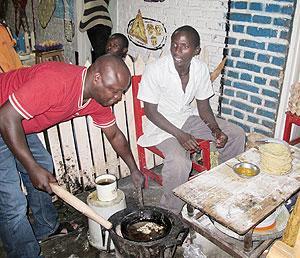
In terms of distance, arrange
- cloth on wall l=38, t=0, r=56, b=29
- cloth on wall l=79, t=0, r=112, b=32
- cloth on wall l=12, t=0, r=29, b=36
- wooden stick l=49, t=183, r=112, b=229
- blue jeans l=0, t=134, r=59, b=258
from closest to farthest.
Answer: wooden stick l=49, t=183, r=112, b=229 → blue jeans l=0, t=134, r=59, b=258 → cloth on wall l=79, t=0, r=112, b=32 → cloth on wall l=38, t=0, r=56, b=29 → cloth on wall l=12, t=0, r=29, b=36

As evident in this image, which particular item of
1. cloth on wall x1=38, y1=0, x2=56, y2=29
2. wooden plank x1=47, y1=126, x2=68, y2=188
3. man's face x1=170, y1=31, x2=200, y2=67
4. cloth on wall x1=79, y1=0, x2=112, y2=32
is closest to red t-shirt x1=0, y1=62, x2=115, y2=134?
wooden plank x1=47, y1=126, x2=68, y2=188

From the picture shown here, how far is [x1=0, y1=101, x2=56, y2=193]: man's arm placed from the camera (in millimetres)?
2301

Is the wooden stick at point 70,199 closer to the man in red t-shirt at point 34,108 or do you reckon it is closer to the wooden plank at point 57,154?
the man in red t-shirt at point 34,108

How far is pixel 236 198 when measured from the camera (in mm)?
2541

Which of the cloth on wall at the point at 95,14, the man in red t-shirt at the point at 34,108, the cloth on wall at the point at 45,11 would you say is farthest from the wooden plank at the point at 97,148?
the cloth on wall at the point at 45,11

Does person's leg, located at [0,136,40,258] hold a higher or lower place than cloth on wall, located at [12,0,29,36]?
Answer: lower

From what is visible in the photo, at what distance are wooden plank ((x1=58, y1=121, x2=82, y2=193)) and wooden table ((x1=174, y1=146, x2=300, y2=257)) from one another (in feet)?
5.61

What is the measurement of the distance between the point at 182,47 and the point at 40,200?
223cm

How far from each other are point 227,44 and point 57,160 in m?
2.76

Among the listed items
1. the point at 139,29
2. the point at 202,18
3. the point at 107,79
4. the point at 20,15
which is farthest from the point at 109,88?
the point at 20,15

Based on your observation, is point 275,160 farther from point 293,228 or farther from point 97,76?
point 97,76

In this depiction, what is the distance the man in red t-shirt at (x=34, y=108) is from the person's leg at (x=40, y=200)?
0.27 ft

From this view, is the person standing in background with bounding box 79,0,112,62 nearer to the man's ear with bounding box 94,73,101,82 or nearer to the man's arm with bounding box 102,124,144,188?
the man's arm with bounding box 102,124,144,188

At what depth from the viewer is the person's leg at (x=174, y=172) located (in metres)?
3.41
